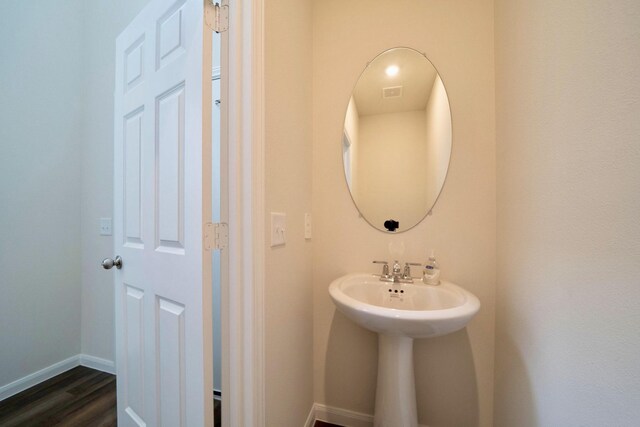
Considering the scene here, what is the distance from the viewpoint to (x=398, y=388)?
3.21 feet

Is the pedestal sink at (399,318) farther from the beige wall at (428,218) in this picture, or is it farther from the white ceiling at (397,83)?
the white ceiling at (397,83)

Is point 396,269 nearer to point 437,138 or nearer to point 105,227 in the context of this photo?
point 437,138

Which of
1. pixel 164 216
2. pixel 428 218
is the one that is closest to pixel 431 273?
pixel 428 218

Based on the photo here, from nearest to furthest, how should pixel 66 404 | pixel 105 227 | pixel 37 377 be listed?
pixel 66 404, pixel 37 377, pixel 105 227

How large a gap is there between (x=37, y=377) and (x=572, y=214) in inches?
114

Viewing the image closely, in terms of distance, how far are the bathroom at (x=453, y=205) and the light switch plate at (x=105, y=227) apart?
0.08 m

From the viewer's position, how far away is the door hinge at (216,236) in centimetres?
69

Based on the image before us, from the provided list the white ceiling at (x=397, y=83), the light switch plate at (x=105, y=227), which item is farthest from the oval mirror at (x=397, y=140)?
the light switch plate at (x=105, y=227)

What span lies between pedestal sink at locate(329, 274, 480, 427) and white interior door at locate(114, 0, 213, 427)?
0.53 metres

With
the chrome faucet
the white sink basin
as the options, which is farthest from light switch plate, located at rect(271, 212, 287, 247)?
the chrome faucet

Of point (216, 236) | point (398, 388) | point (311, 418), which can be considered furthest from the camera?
point (311, 418)

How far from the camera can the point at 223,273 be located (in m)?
0.74

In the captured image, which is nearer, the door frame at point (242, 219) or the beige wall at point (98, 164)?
the door frame at point (242, 219)

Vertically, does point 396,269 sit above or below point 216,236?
below
